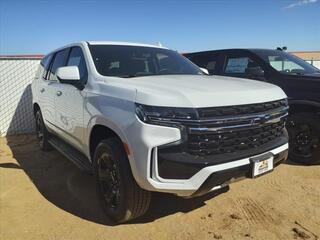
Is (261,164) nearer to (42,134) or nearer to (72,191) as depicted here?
Answer: (72,191)

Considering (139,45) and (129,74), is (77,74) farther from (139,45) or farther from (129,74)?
(139,45)

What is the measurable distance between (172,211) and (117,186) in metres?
0.80

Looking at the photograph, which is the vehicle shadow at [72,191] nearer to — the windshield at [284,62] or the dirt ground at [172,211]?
the dirt ground at [172,211]

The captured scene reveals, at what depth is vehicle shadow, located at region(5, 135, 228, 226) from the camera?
12.3 feet

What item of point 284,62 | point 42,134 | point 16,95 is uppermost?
point 284,62

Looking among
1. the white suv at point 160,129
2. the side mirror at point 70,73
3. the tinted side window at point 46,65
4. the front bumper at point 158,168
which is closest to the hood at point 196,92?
the white suv at point 160,129

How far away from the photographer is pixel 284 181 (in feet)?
15.2

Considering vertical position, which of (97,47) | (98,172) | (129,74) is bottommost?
(98,172)

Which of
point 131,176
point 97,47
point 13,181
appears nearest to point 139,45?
point 97,47

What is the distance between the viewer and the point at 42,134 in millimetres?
6348

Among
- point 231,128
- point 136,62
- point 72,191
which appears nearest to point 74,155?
point 72,191

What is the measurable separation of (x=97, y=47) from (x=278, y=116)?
231cm

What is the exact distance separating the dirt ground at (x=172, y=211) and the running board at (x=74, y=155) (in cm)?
41

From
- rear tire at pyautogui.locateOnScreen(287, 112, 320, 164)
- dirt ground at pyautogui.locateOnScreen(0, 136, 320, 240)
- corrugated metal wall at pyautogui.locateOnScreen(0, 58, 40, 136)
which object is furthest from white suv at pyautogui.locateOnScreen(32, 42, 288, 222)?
corrugated metal wall at pyautogui.locateOnScreen(0, 58, 40, 136)
